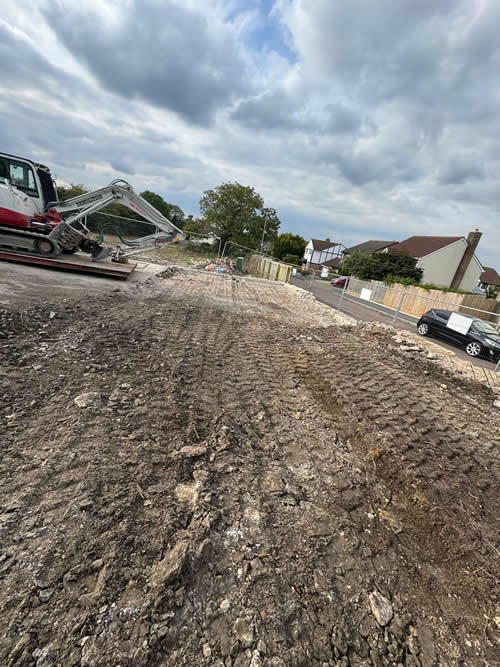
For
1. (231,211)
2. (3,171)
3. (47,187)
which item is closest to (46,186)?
(47,187)

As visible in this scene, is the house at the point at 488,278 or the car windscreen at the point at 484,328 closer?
the car windscreen at the point at 484,328

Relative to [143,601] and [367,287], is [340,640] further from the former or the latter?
[367,287]

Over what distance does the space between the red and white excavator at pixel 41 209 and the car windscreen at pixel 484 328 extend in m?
11.9

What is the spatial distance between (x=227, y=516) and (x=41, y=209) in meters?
11.8

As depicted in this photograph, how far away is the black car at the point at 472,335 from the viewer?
34.0 feet

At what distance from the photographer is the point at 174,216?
40.5 metres

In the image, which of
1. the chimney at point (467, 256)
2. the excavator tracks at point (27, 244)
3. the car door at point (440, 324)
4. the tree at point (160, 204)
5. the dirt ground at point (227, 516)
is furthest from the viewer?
the tree at point (160, 204)

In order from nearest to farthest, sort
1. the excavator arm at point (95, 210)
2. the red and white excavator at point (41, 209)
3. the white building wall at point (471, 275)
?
the red and white excavator at point (41, 209)
the excavator arm at point (95, 210)
the white building wall at point (471, 275)

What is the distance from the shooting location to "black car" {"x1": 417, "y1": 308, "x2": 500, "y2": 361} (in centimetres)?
1036

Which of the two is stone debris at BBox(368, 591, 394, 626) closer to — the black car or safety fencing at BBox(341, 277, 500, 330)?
the black car

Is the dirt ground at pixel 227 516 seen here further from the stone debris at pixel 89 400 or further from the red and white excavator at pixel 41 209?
the red and white excavator at pixel 41 209

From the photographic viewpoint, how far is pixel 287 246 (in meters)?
58.6

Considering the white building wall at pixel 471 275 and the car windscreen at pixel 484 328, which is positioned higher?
the white building wall at pixel 471 275

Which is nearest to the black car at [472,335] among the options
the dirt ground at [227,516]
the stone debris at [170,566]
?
the dirt ground at [227,516]
